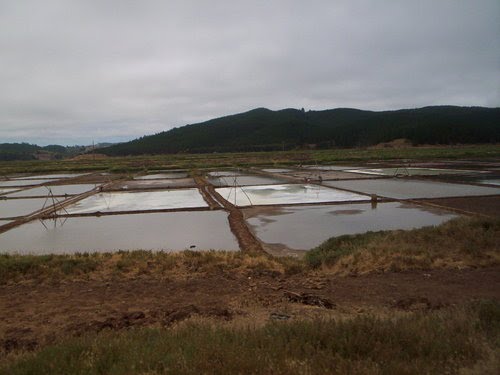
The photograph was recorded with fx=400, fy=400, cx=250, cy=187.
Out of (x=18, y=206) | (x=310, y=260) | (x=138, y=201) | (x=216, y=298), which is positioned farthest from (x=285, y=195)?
(x=216, y=298)

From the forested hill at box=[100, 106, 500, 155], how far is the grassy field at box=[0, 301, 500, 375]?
9951cm

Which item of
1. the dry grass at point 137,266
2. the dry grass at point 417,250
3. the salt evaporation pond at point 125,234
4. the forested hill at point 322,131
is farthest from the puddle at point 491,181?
the forested hill at point 322,131

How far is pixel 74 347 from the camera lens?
13.5 feet

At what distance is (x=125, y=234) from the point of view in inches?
554

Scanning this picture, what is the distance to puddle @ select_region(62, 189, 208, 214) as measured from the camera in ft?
65.7

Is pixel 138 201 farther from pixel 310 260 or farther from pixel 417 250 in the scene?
pixel 417 250

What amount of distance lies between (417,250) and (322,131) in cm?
12638

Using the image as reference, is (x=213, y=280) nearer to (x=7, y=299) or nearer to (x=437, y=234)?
(x=7, y=299)

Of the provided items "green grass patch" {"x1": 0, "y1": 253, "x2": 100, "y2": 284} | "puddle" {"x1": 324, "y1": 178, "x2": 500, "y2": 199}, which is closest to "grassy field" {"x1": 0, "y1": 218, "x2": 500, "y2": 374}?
"green grass patch" {"x1": 0, "y1": 253, "x2": 100, "y2": 284}

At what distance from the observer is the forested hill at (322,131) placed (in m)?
97.1

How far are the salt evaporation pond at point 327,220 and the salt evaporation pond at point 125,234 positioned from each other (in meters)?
1.47

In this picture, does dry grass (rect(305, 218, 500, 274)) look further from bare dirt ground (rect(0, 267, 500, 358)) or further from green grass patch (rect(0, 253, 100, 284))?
green grass patch (rect(0, 253, 100, 284))

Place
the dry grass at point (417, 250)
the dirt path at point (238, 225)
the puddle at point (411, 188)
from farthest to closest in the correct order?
1. the puddle at point (411, 188)
2. the dirt path at point (238, 225)
3. the dry grass at point (417, 250)

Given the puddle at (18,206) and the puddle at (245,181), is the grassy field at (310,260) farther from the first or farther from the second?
the puddle at (245,181)
